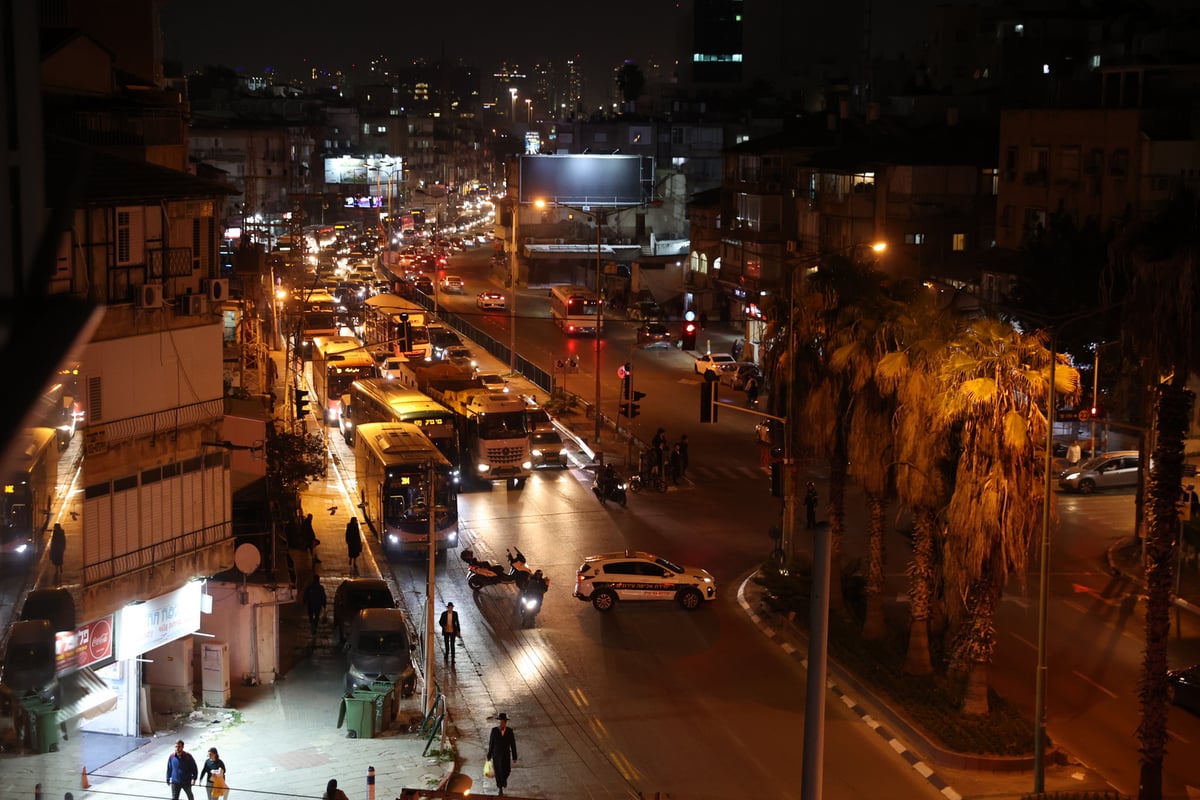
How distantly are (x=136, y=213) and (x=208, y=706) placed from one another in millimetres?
8559

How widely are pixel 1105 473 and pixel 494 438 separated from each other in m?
18.5

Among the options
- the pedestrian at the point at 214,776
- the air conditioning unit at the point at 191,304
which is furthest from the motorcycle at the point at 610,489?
the pedestrian at the point at 214,776

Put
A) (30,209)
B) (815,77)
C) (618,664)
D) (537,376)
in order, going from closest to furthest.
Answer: (30,209) → (618,664) → (537,376) → (815,77)

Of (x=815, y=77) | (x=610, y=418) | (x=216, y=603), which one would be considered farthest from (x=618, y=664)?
(x=815, y=77)

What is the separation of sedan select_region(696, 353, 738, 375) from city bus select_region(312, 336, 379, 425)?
46.7ft

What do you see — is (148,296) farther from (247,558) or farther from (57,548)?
(247,558)

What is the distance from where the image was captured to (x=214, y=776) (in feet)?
63.6

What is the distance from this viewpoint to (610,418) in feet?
171

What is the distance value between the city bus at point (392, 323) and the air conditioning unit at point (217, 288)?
3292 cm

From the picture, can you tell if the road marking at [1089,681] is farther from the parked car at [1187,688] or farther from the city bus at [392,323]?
the city bus at [392,323]

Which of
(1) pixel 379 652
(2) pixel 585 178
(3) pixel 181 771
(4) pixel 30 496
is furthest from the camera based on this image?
(2) pixel 585 178

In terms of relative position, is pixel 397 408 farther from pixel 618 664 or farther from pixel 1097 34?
pixel 1097 34

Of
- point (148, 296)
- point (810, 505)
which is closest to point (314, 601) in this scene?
point (148, 296)

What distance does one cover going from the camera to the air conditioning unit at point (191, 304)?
2339cm
